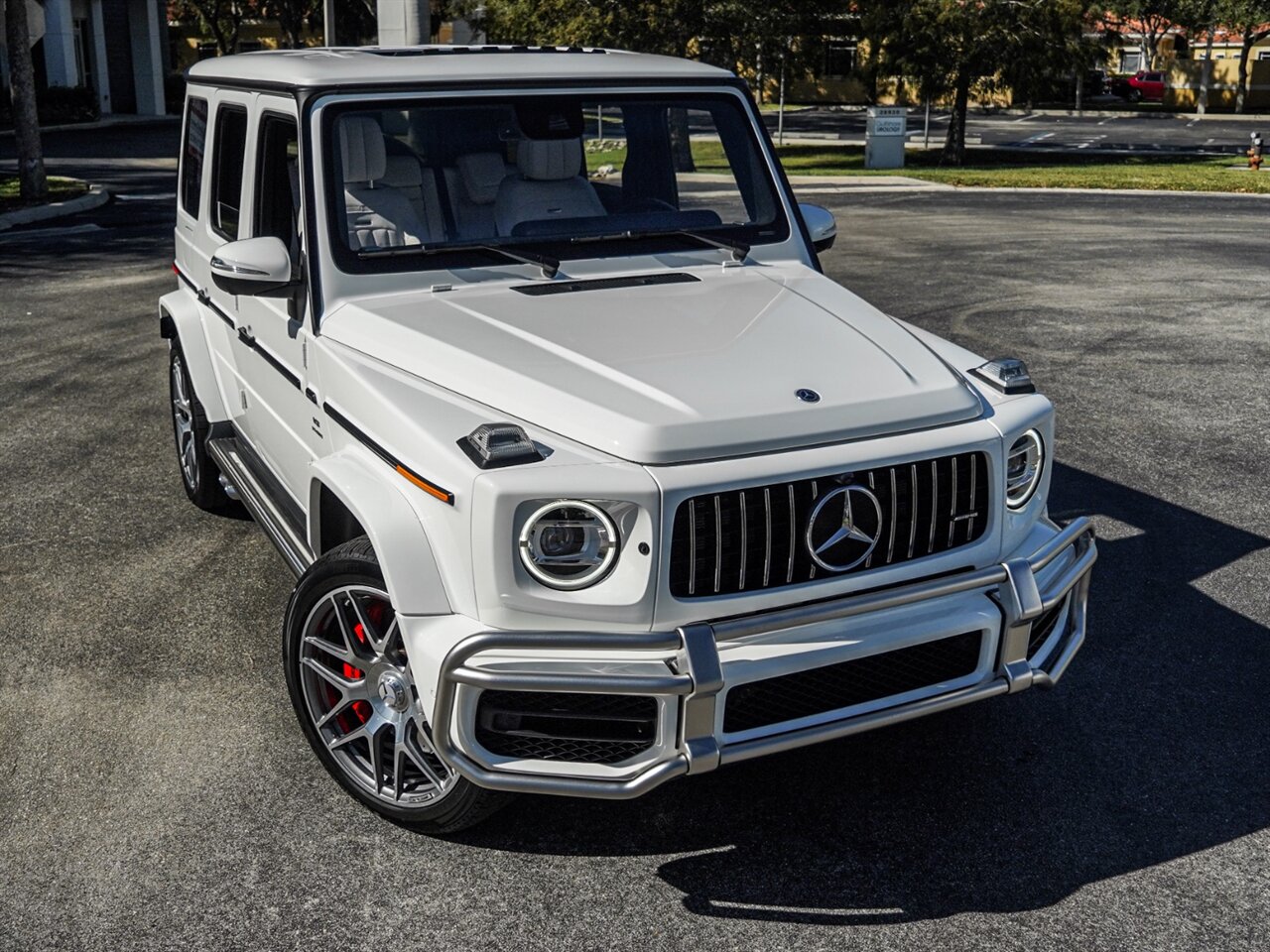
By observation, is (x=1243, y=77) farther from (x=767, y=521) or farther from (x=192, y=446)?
(x=767, y=521)

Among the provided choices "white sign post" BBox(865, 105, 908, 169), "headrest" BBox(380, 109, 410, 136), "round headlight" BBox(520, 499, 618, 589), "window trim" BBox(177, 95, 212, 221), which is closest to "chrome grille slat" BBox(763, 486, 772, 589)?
"round headlight" BBox(520, 499, 618, 589)

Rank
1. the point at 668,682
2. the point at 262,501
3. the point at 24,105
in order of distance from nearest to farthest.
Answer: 1. the point at 668,682
2. the point at 262,501
3. the point at 24,105

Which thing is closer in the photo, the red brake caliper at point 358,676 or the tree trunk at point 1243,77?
the red brake caliper at point 358,676

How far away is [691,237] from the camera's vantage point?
4945 mm

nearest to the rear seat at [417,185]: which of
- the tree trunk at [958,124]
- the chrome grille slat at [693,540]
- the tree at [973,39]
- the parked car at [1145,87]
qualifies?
the chrome grille slat at [693,540]

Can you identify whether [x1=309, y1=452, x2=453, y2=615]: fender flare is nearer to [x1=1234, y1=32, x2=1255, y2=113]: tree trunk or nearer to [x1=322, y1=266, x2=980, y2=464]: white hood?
[x1=322, y1=266, x2=980, y2=464]: white hood

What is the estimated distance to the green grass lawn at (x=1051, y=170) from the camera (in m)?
24.0

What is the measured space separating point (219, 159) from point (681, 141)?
1.92 metres

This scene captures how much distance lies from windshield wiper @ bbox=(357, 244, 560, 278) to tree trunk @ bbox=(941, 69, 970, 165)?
27.5 metres

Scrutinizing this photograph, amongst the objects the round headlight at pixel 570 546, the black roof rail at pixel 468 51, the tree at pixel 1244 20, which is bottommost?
the round headlight at pixel 570 546

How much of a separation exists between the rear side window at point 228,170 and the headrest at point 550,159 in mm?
1172

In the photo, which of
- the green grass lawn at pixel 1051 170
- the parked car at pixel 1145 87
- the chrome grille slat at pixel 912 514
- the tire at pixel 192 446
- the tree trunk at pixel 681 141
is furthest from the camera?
the parked car at pixel 1145 87

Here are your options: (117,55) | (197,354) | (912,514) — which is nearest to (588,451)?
(912,514)

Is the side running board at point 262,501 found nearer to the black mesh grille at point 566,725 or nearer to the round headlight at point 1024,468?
the black mesh grille at point 566,725
